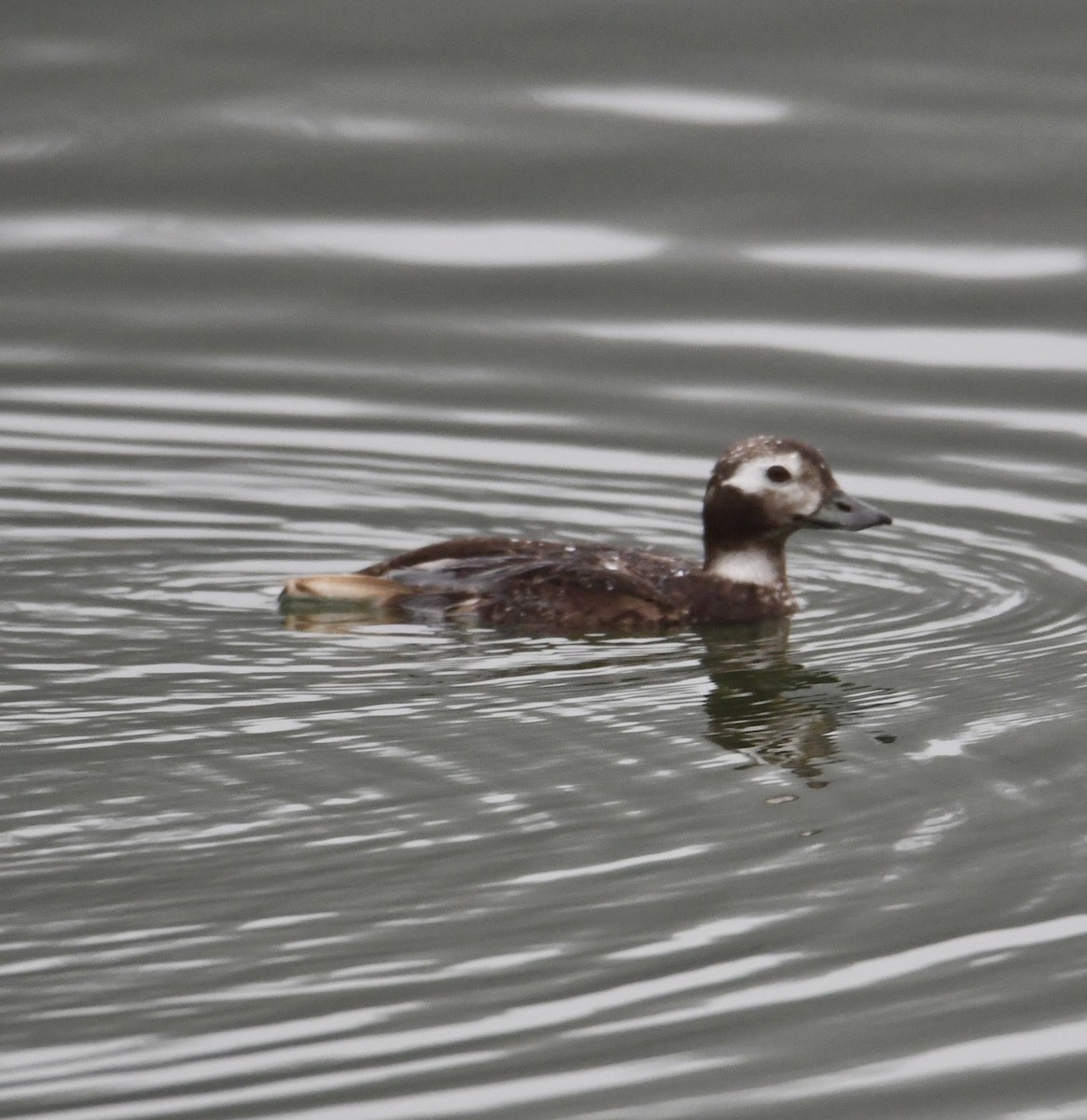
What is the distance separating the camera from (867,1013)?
5008mm

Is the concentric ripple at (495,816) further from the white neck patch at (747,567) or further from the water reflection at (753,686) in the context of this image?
→ the white neck patch at (747,567)

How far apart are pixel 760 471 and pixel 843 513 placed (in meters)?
0.29

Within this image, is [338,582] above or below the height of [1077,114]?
below

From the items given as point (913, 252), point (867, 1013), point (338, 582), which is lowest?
point (867, 1013)

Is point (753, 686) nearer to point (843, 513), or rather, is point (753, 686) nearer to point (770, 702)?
point (770, 702)

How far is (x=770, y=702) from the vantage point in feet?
23.7

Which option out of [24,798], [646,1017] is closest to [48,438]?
[24,798]

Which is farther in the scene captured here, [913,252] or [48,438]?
[913,252]

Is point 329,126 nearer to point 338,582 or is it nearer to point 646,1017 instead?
point 338,582

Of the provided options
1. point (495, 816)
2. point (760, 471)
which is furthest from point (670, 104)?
point (495, 816)

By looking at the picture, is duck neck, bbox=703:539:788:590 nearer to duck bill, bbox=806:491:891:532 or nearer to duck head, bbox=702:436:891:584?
duck head, bbox=702:436:891:584

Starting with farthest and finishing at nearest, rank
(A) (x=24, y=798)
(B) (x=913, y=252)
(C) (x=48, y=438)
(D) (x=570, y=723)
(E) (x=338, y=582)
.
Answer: (B) (x=913, y=252), (C) (x=48, y=438), (E) (x=338, y=582), (D) (x=570, y=723), (A) (x=24, y=798)

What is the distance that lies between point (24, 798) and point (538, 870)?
120 cm

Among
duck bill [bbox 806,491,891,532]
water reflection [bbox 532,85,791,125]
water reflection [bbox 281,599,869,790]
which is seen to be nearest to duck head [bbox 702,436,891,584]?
duck bill [bbox 806,491,891,532]
